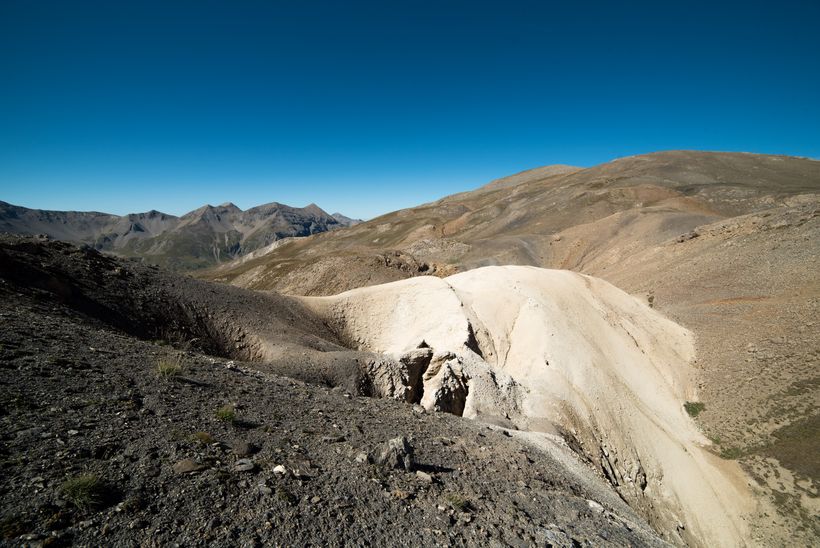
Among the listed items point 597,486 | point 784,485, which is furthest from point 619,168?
point 597,486

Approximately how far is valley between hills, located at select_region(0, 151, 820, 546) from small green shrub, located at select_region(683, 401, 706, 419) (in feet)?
0.36

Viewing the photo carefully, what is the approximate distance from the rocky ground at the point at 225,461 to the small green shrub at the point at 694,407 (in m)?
14.2

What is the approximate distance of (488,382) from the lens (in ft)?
61.5

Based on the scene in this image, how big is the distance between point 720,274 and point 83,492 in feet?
140

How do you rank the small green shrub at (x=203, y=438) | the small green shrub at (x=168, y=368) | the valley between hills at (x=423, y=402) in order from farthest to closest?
the small green shrub at (x=168, y=368)
the small green shrub at (x=203, y=438)
the valley between hills at (x=423, y=402)

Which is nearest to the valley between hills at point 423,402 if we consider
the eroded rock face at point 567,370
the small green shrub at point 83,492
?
the small green shrub at point 83,492

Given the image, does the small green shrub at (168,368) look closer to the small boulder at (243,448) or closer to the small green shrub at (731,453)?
the small boulder at (243,448)

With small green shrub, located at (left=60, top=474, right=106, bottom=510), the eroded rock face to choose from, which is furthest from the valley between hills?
the eroded rock face

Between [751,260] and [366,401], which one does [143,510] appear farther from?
[751,260]

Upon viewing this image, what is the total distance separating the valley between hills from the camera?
5.74 metres

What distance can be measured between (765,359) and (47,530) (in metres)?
32.3

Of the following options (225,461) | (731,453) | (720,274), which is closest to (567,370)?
(731,453)

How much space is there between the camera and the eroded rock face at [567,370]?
676 inches

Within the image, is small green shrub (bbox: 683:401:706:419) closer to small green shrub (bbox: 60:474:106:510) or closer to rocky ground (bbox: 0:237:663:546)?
rocky ground (bbox: 0:237:663:546)
